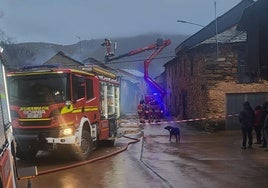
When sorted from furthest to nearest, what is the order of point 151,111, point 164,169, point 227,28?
point 151,111 < point 227,28 < point 164,169

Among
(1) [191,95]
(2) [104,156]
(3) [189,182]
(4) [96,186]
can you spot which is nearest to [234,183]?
(3) [189,182]

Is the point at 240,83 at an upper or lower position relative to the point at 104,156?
upper

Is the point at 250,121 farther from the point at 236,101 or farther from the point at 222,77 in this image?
the point at 236,101

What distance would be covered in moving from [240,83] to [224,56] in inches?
72.6

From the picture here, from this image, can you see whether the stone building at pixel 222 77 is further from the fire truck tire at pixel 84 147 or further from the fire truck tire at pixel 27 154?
the fire truck tire at pixel 27 154

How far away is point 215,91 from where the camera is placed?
2694 cm

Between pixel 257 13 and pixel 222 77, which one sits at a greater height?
pixel 257 13

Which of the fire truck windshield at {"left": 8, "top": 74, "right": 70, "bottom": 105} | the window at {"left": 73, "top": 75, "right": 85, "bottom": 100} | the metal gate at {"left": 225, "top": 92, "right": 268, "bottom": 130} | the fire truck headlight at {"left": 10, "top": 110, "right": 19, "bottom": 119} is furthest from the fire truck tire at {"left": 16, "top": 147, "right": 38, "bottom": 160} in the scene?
the metal gate at {"left": 225, "top": 92, "right": 268, "bottom": 130}

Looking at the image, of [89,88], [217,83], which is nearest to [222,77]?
[217,83]

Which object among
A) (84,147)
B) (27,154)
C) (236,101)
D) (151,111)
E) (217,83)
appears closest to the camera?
(84,147)

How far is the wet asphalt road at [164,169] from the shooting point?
10.4 meters

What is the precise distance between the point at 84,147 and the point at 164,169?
322 centimetres

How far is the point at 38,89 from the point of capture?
13.7 meters

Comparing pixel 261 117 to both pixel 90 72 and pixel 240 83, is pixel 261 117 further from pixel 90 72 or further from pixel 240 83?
pixel 240 83
